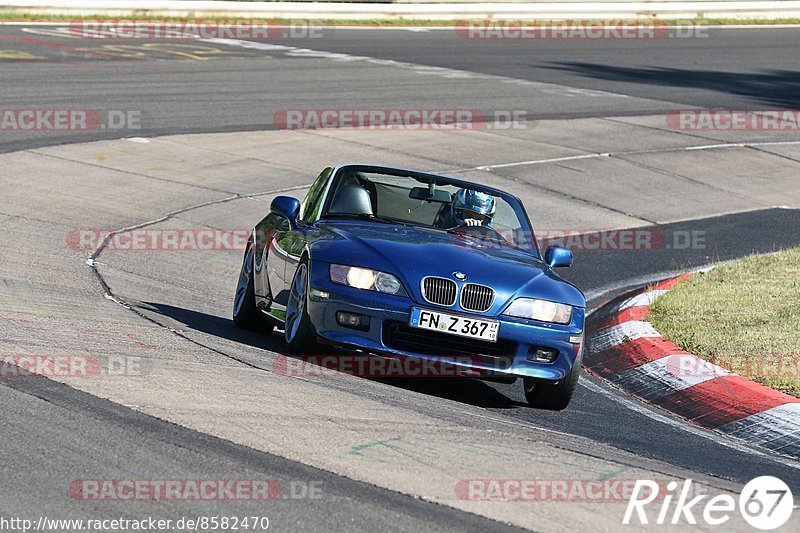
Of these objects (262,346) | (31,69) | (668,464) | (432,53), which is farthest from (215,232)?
(432,53)

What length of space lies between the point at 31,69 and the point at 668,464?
18.8m

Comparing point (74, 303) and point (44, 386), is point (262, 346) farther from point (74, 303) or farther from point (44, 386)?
point (44, 386)

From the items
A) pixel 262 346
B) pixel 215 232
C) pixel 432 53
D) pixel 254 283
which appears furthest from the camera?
pixel 432 53

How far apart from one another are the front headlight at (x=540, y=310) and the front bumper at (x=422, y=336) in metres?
0.04

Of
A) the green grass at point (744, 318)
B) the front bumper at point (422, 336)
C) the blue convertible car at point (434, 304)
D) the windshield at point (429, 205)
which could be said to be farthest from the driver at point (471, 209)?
the green grass at point (744, 318)

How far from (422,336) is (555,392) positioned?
0.91m

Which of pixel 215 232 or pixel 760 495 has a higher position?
pixel 760 495

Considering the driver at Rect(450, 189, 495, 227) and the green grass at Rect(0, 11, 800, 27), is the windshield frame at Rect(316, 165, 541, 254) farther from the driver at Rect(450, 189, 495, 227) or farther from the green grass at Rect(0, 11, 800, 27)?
the green grass at Rect(0, 11, 800, 27)

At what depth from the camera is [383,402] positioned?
7.25 meters

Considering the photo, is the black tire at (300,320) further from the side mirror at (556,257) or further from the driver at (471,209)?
the side mirror at (556,257)

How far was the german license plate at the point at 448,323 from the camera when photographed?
25.8 feet

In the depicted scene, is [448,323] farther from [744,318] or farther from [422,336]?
[744,318]

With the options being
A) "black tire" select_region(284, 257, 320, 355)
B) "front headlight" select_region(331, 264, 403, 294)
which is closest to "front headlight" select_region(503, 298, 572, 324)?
"front headlight" select_region(331, 264, 403, 294)

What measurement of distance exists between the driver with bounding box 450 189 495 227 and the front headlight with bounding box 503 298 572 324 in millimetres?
1383
